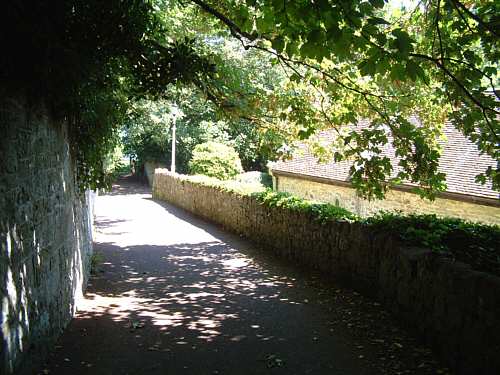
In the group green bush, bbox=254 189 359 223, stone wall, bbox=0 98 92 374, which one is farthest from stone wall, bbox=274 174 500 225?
stone wall, bbox=0 98 92 374

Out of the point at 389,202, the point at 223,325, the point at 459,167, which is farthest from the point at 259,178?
the point at 223,325

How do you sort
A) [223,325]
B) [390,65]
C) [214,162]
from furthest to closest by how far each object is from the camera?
[214,162], [223,325], [390,65]

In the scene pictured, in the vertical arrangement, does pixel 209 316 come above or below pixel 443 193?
below

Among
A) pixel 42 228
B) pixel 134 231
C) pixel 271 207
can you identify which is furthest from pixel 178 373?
pixel 134 231

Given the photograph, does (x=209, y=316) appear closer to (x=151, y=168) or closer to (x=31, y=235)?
(x=31, y=235)

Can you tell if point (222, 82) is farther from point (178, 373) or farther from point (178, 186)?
point (178, 186)

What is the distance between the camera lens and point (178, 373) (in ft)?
17.0

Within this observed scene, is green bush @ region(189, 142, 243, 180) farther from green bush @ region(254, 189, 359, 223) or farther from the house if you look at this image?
green bush @ region(254, 189, 359, 223)

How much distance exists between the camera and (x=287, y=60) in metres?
7.24

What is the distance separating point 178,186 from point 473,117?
18.6 metres

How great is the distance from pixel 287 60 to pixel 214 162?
20.4 m

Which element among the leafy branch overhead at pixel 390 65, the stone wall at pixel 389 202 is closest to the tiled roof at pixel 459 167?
Answer: the stone wall at pixel 389 202

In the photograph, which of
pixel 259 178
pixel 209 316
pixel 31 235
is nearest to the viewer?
pixel 31 235

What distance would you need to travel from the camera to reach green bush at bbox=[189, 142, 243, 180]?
89.8 ft
